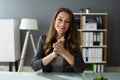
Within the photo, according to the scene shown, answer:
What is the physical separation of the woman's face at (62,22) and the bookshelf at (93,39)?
2.56m

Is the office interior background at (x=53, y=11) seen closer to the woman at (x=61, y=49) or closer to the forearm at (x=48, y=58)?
the woman at (x=61, y=49)

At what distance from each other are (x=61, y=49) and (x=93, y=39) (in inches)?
111

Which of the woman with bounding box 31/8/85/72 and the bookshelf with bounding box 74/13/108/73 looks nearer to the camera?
the woman with bounding box 31/8/85/72

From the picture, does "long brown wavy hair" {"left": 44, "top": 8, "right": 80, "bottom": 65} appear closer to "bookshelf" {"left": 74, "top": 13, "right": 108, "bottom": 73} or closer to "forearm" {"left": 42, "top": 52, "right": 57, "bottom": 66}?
"forearm" {"left": 42, "top": 52, "right": 57, "bottom": 66}

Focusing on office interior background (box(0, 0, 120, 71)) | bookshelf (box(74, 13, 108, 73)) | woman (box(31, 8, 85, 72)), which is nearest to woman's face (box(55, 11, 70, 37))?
woman (box(31, 8, 85, 72))

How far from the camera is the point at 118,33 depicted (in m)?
4.71

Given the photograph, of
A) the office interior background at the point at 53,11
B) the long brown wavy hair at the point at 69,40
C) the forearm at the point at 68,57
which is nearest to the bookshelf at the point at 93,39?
the office interior background at the point at 53,11

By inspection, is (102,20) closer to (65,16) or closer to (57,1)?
(57,1)

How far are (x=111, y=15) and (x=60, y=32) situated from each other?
3149 millimetres

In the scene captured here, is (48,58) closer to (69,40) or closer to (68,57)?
(68,57)

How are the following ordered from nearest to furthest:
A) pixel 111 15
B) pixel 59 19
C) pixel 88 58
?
pixel 59 19
pixel 88 58
pixel 111 15

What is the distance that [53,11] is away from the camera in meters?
4.77

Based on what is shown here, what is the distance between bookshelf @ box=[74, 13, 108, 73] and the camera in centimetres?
435

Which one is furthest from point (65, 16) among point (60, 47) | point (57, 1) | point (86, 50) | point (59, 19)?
point (57, 1)
